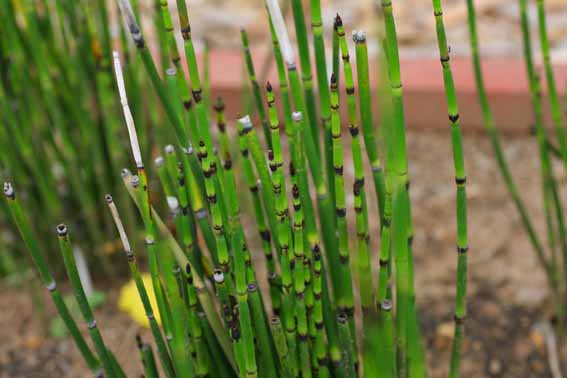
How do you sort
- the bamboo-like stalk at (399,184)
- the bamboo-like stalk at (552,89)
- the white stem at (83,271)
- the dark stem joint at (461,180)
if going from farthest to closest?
the white stem at (83,271), the bamboo-like stalk at (552,89), the dark stem joint at (461,180), the bamboo-like stalk at (399,184)

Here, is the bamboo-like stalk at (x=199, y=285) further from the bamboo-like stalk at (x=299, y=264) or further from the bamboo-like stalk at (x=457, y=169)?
the bamboo-like stalk at (x=457, y=169)

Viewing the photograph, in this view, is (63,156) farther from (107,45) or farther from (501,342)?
(501,342)

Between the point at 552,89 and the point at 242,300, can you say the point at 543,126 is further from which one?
the point at 242,300

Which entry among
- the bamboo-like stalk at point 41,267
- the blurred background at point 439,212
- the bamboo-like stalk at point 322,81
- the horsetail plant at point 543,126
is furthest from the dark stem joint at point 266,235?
the blurred background at point 439,212

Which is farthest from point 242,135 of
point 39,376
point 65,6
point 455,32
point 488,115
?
point 455,32

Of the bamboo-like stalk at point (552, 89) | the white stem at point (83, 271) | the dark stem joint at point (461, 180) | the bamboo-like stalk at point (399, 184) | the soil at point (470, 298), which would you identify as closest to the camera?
the bamboo-like stalk at point (399, 184)

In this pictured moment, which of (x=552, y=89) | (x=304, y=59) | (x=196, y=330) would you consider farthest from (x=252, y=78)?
(x=552, y=89)
